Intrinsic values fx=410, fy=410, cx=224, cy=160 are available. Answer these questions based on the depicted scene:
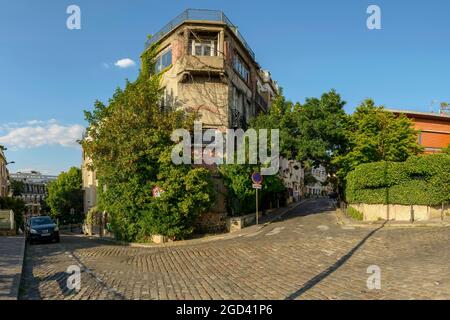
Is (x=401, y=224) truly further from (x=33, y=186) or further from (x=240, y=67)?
(x=33, y=186)

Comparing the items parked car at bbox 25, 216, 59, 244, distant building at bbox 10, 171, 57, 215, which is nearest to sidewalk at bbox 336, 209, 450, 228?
parked car at bbox 25, 216, 59, 244

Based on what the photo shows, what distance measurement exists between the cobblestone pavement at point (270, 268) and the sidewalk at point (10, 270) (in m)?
0.28

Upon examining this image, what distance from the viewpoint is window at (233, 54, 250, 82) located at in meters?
28.4

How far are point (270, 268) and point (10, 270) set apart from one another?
7.08 meters

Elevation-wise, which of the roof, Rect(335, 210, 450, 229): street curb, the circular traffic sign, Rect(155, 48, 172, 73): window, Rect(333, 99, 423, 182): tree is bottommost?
Rect(335, 210, 450, 229): street curb

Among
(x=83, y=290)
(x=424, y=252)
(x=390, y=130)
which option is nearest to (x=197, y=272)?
(x=83, y=290)

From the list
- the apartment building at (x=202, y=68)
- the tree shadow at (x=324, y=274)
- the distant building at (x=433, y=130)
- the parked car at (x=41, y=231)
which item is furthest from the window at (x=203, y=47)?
the distant building at (x=433, y=130)

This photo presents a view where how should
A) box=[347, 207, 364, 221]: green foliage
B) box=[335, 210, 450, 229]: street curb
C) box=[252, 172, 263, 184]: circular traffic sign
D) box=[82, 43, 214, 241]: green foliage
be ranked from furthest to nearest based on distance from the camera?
box=[347, 207, 364, 221]: green foliage
box=[252, 172, 263, 184]: circular traffic sign
box=[82, 43, 214, 241]: green foliage
box=[335, 210, 450, 229]: street curb

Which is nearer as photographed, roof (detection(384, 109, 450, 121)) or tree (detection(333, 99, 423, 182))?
tree (detection(333, 99, 423, 182))

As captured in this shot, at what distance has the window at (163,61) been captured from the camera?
26706 mm

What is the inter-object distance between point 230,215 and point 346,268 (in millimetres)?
12925

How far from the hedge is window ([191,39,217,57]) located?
38.1 ft

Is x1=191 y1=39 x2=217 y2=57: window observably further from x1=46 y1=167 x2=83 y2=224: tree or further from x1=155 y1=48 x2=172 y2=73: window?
x1=46 y1=167 x2=83 y2=224: tree
